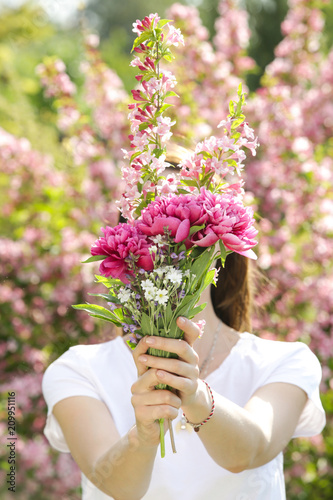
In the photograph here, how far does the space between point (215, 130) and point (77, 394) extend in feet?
8.56

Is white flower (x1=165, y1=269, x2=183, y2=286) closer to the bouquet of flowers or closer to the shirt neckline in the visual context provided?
the bouquet of flowers

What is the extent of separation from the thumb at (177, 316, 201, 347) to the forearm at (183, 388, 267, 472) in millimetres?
139

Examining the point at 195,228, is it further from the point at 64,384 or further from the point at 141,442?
the point at 64,384

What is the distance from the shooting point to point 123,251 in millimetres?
1051

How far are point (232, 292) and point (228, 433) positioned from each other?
0.79 meters

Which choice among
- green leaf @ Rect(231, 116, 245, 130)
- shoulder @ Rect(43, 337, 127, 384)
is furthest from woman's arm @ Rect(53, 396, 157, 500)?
green leaf @ Rect(231, 116, 245, 130)

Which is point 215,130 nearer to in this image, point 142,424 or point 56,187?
point 56,187

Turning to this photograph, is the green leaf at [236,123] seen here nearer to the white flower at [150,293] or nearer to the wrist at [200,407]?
the white flower at [150,293]

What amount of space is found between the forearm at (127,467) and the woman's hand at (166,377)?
130 mm

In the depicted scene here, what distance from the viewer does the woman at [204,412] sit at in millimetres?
1290

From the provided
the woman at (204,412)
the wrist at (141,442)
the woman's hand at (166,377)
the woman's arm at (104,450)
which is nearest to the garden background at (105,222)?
the woman at (204,412)

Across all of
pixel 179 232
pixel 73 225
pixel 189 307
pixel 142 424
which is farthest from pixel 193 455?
pixel 73 225

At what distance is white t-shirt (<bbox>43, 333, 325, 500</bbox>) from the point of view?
1696 millimetres

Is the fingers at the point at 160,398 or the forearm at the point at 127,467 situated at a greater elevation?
the fingers at the point at 160,398
